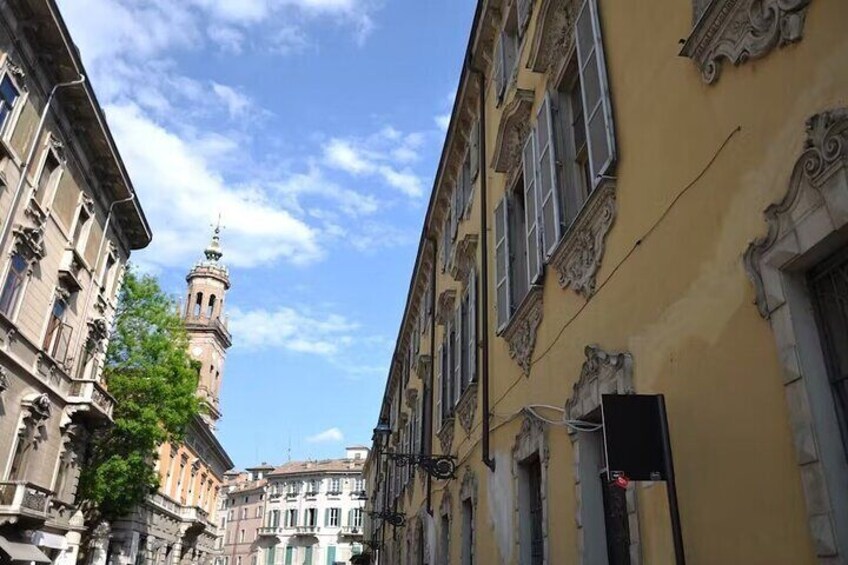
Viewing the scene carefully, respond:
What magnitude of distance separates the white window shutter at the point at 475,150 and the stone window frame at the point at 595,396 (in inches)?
281

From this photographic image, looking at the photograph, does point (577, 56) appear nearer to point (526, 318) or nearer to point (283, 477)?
point (526, 318)

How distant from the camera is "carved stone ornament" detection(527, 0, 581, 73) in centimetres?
775

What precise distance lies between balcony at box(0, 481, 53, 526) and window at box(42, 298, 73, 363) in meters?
3.83

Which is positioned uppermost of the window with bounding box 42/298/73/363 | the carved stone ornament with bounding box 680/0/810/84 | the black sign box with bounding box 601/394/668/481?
the window with bounding box 42/298/73/363

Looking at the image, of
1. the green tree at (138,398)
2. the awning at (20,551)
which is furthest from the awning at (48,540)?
the green tree at (138,398)

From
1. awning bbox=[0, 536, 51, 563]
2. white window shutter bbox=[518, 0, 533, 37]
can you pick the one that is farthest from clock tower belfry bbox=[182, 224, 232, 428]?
white window shutter bbox=[518, 0, 533, 37]

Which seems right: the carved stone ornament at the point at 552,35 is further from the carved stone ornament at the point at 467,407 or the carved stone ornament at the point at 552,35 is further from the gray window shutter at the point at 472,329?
the carved stone ornament at the point at 467,407

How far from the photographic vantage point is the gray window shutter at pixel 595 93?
607cm

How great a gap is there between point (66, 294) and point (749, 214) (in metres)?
21.9

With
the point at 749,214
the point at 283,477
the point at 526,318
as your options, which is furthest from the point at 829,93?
the point at 283,477

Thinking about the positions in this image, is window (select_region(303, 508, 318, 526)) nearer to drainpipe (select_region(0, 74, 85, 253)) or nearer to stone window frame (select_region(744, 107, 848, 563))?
drainpipe (select_region(0, 74, 85, 253))

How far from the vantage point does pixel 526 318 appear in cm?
852

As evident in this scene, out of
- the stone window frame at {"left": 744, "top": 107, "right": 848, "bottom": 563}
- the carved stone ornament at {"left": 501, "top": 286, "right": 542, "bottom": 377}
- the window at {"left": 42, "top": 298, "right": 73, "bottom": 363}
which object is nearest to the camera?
the stone window frame at {"left": 744, "top": 107, "right": 848, "bottom": 563}

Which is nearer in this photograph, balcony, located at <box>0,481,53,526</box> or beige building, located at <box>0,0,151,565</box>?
beige building, located at <box>0,0,151,565</box>
